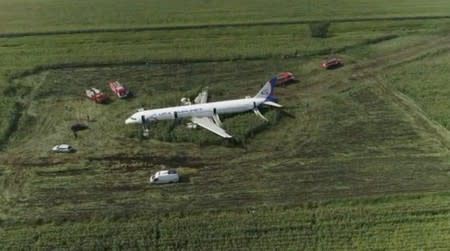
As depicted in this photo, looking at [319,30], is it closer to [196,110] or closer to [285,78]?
[285,78]

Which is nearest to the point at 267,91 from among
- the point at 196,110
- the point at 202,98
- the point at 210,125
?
the point at 202,98

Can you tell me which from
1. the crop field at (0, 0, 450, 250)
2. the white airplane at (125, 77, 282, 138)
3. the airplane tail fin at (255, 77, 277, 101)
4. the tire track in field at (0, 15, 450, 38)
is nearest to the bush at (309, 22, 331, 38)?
the crop field at (0, 0, 450, 250)

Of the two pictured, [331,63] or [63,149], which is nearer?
[63,149]

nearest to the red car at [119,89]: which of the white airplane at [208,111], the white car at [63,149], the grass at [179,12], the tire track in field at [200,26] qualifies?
the white airplane at [208,111]

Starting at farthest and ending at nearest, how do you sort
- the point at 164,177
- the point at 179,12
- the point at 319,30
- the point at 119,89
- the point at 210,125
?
the point at 179,12, the point at 319,30, the point at 119,89, the point at 210,125, the point at 164,177

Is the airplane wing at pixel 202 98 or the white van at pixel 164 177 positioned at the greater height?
the airplane wing at pixel 202 98

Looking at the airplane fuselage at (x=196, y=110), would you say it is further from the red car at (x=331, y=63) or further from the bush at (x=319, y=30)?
the bush at (x=319, y=30)

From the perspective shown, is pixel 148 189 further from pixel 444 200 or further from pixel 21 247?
pixel 444 200

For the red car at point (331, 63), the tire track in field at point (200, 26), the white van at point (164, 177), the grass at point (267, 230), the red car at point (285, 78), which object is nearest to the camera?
the grass at point (267, 230)
